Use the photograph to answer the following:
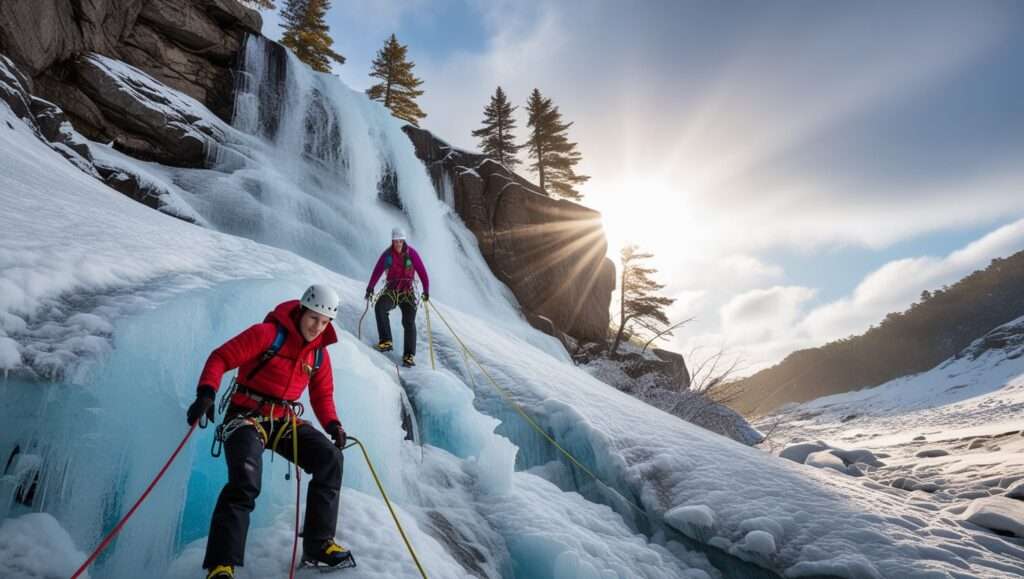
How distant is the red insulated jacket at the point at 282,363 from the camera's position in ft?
8.26

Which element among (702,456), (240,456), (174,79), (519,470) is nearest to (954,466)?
(702,456)

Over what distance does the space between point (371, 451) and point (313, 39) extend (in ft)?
86.0

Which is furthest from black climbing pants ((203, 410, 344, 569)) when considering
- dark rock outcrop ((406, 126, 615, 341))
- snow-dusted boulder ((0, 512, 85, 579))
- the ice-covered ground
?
dark rock outcrop ((406, 126, 615, 341))

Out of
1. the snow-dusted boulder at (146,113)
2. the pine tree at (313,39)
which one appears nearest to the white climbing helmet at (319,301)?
the snow-dusted boulder at (146,113)

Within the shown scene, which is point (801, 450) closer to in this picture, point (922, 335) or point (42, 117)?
point (42, 117)

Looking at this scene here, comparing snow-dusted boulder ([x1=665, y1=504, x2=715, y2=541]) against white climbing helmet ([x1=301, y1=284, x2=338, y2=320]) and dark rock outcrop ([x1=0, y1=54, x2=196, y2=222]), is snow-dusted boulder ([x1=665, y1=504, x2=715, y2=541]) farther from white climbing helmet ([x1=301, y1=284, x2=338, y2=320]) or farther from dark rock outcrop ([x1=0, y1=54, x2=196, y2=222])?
dark rock outcrop ([x1=0, y1=54, x2=196, y2=222])

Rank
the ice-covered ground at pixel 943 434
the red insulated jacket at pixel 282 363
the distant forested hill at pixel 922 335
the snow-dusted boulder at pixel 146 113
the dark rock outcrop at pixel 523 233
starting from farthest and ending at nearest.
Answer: the distant forested hill at pixel 922 335 < the dark rock outcrop at pixel 523 233 < the snow-dusted boulder at pixel 146 113 < the ice-covered ground at pixel 943 434 < the red insulated jacket at pixel 282 363

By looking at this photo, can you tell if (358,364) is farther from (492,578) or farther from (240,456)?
(492,578)

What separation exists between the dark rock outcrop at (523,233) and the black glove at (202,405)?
17099 mm

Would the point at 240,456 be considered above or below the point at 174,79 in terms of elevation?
below

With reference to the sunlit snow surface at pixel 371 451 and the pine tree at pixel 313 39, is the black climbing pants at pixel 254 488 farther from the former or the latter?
the pine tree at pixel 313 39

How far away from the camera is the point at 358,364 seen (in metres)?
3.96

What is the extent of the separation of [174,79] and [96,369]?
15.4 m

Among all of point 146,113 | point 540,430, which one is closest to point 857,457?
point 540,430
